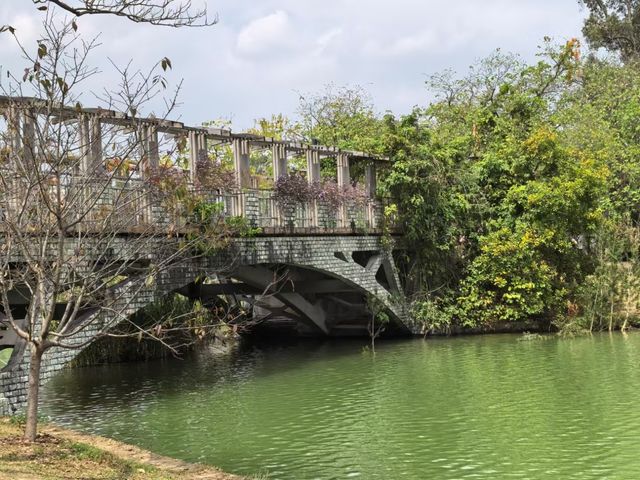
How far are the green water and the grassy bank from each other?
3.24 ft

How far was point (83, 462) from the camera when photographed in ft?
23.2

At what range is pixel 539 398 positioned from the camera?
11492 millimetres

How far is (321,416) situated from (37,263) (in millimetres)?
5096

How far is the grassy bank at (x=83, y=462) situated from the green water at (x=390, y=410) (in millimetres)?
988

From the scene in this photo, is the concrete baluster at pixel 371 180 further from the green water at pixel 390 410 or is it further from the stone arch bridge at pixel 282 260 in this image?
the green water at pixel 390 410

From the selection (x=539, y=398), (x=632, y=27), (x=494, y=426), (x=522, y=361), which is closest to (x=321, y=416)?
(x=494, y=426)

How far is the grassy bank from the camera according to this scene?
21.1 ft

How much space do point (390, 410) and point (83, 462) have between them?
5305 mm

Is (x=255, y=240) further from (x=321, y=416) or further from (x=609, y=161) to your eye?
(x=609, y=161)

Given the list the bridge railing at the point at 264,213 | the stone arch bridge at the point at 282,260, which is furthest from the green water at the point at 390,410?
the bridge railing at the point at 264,213

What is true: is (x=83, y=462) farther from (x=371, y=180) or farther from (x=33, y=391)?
(x=371, y=180)

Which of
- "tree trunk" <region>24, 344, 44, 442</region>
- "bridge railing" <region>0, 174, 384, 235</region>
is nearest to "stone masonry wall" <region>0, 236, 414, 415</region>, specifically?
"bridge railing" <region>0, 174, 384, 235</region>

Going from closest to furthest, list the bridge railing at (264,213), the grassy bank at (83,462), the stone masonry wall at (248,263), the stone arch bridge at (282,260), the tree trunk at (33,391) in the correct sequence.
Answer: the grassy bank at (83,462) < the tree trunk at (33,391) < the stone masonry wall at (248,263) < the bridge railing at (264,213) < the stone arch bridge at (282,260)

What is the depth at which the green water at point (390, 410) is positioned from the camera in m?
8.23
